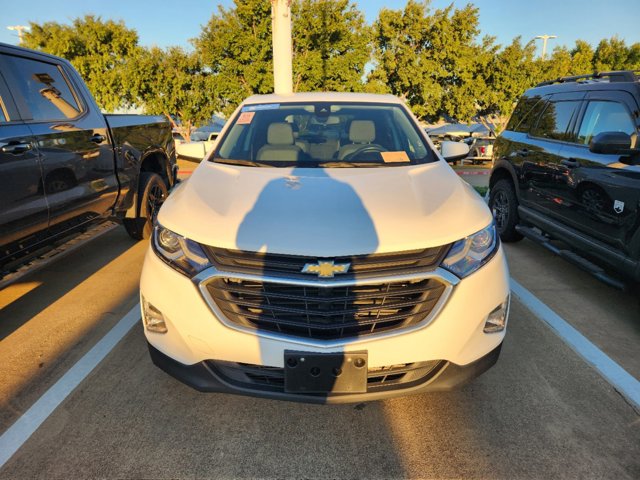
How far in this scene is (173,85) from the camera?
2183cm

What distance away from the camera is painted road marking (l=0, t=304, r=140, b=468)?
7.30 feet

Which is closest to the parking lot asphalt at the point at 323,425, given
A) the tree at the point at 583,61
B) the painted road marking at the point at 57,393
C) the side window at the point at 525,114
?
the painted road marking at the point at 57,393

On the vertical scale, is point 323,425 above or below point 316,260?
below

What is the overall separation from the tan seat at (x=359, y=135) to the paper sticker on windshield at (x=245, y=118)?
2.74ft

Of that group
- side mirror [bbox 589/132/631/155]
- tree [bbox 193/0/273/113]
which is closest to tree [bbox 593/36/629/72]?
tree [bbox 193/0/273/113]

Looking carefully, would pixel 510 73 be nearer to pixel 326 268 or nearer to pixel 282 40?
pixel 282 40

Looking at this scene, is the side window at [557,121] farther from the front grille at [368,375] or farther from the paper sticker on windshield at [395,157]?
the front grille at [368,375]

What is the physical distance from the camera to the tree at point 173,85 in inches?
837

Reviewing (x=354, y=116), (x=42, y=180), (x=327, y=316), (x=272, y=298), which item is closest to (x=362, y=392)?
(x=327, y=316)

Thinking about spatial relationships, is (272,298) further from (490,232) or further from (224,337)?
(490,232)

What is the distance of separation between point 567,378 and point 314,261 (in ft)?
6.26

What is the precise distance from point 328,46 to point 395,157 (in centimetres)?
2110

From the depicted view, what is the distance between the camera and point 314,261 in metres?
1.94

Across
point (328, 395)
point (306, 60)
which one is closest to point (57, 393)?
point (328, 395)
